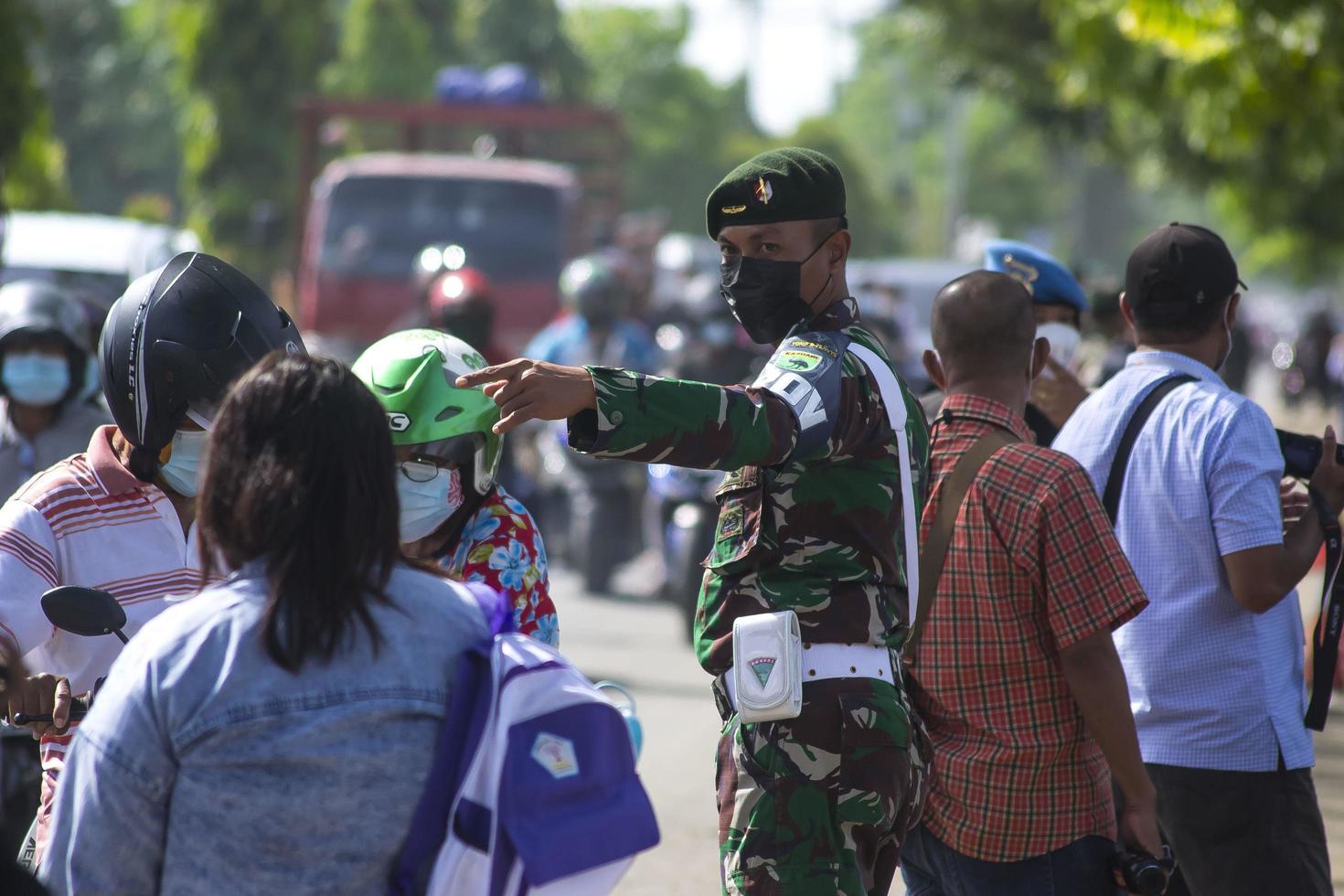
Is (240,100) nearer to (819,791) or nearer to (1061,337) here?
(1061,337)

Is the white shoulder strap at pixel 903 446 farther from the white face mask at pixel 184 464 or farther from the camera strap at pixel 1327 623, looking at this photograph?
the camera strap at pixel 1327 623

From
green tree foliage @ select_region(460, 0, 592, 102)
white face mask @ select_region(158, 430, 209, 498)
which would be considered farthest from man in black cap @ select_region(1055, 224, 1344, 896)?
green tree foliage @ select_region(460, 0, 592, 102)

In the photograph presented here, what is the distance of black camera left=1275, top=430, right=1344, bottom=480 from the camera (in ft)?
13.6

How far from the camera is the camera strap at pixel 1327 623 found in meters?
4.09

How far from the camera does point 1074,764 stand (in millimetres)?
3582

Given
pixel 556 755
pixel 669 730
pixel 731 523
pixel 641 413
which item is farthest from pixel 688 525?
pixel 556 755

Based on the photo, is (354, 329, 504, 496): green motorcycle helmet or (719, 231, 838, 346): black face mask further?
(354, 329, 504, 496): green motorcycle helmet

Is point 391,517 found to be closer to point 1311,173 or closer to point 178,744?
point 178,744

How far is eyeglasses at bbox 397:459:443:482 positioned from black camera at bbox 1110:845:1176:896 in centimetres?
151

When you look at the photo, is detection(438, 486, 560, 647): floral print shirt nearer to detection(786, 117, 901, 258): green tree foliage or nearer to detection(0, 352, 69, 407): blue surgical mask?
detection(0, 352, 69, 407): blue surgical mask

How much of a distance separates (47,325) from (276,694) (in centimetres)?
365

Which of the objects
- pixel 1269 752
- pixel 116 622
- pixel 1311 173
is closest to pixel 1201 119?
pixel 1311 173

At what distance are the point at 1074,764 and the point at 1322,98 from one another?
6.33 m

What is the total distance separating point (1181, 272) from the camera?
13.5 feet
